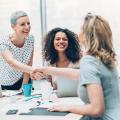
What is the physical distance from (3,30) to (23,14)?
55.5 inches

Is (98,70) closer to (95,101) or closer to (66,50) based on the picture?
(95,101)

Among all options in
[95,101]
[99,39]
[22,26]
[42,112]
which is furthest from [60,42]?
[95,101]

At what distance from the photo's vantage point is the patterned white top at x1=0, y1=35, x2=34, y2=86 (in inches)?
130

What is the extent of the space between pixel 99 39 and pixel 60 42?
1.40m

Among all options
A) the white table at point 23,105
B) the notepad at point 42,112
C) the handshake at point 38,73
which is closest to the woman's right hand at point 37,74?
the handshake at point 38,73

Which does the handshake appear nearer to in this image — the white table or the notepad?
the white table

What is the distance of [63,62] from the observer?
10.6 ft

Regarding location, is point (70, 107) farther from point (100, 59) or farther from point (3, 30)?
point (3, 30)

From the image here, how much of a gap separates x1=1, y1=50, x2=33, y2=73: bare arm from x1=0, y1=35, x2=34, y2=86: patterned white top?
0.06 meters

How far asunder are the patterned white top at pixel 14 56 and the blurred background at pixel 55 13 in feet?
3.19

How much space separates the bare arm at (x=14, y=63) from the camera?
3.08 metres

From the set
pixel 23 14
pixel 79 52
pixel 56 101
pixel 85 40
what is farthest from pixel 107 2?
pixel 85 40

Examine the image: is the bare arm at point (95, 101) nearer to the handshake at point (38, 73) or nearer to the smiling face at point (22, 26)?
the handshake at point (38, 73)

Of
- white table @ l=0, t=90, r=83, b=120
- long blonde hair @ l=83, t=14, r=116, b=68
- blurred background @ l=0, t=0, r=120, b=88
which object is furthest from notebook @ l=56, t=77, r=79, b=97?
blurred background @ l=0, t=0, r=120, b=88
